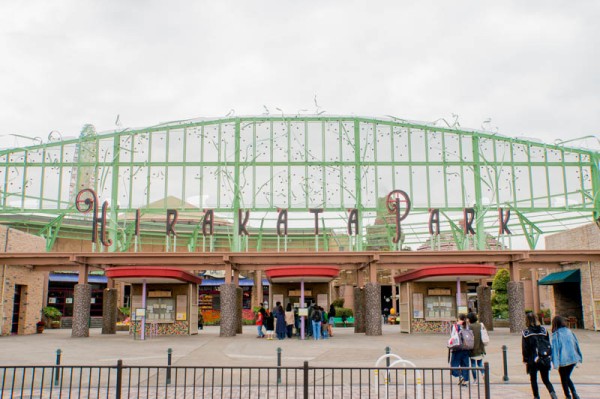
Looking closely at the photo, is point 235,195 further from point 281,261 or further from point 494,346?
point 494,346

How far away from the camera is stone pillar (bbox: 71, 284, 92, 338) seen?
2847 centimetres

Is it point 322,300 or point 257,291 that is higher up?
point 257,291

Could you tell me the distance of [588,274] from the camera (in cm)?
3127

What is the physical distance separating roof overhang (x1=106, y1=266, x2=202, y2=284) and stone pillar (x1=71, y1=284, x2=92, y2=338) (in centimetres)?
171

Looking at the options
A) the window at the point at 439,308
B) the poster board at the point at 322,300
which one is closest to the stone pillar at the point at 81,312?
the poster board at the point at 322,300

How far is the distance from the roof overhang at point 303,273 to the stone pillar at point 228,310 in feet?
6.92

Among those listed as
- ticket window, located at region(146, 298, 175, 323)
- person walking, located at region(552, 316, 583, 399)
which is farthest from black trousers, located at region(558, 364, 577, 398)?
ticket window, located at region(146, 298, 175, 323)

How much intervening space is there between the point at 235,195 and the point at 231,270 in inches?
446

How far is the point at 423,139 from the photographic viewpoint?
4206cm

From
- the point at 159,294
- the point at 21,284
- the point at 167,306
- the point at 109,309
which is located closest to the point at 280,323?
the point at 167,306

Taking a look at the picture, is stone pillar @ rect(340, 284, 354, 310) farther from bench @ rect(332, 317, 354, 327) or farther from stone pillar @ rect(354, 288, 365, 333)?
stone pillar @ rect(354, 288, 365, 333)

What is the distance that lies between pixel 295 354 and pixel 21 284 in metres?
20.1

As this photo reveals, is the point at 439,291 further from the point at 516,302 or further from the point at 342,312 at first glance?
the point at 342,312

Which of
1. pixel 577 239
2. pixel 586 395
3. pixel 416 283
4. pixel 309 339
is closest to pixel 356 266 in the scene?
pixel 416 283
